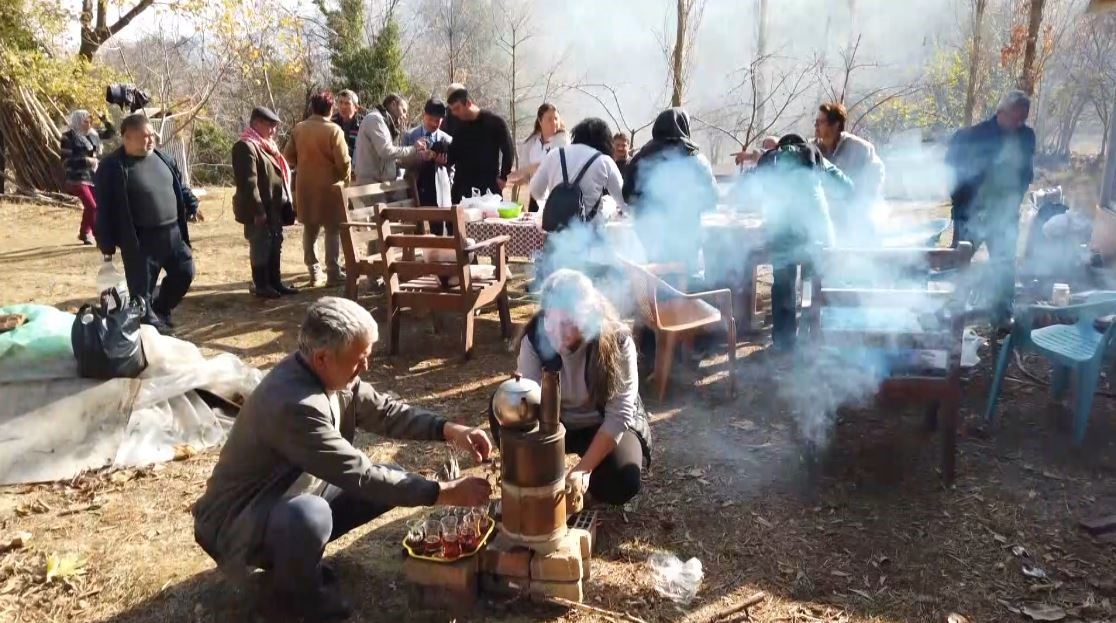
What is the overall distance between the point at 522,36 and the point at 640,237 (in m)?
11.2

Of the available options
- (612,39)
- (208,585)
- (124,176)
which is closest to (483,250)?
(124,176)

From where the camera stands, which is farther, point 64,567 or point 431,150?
point 431,150

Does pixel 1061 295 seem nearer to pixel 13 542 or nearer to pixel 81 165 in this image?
pixel 13 542

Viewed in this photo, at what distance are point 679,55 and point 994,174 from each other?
5.17m

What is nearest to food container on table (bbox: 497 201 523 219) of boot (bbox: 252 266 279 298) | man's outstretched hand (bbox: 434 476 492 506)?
boot (bbox: 252 266 279 298)

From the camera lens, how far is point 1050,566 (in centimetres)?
287

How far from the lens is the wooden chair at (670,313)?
14.5ft

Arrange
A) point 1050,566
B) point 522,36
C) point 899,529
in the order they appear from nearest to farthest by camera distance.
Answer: point 1050,566
point 899,529
point 522,36

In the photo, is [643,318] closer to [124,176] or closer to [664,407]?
[664,407]

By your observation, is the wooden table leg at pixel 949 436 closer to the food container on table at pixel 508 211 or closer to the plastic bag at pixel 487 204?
the food container on table at pixel 508 211

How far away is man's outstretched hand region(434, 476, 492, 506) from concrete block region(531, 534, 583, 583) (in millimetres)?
342

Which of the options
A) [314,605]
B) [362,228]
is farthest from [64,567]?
[362,228]

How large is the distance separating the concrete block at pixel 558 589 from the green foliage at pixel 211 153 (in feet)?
55.3

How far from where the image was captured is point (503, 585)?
262cm
